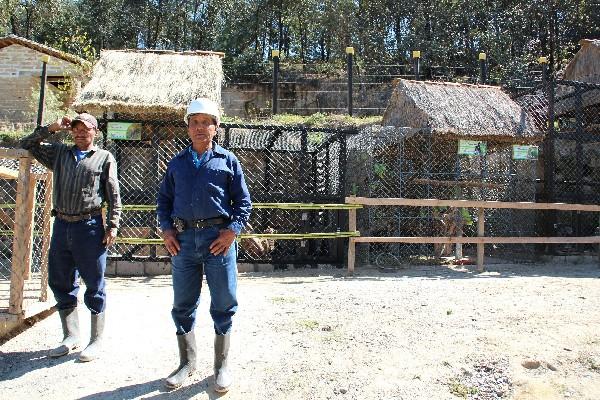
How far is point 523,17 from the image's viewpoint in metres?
26.0

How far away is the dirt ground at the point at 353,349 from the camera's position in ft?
11.6

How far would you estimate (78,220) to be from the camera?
3.97 metres

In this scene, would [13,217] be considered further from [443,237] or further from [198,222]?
[443,237]

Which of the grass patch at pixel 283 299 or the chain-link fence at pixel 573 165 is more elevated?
the chain-link fence at pixel 573 165

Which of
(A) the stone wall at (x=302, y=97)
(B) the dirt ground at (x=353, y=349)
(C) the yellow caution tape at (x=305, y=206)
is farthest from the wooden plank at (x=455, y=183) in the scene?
(A) the stone wall at (x=302, y=97)

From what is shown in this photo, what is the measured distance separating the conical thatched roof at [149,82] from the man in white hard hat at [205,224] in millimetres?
6888

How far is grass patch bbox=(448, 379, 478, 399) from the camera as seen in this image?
137 inches

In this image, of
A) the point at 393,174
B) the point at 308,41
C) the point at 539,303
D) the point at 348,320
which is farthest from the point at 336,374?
the point at 308,41

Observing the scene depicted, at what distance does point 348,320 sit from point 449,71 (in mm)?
23328

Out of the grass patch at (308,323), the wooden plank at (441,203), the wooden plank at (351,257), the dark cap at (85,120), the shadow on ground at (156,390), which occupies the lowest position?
the shadow on ground at (156,390)

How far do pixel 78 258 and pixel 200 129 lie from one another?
1.50 metres

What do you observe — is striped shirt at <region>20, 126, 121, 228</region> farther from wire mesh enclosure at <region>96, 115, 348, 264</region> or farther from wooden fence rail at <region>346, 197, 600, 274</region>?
wooden fence rail at <region>346, 197, 600, 274</region>

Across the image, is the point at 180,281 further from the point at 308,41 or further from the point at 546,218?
the point at 308,41

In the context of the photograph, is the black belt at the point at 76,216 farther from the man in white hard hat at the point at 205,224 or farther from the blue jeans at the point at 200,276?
the blue jeans at the point at 200,276
